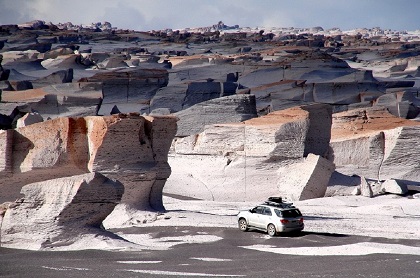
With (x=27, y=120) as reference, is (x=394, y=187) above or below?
below

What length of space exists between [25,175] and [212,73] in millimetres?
41441

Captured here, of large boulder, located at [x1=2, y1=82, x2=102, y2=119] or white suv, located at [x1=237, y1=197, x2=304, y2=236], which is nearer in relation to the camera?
white suv, located at [x1=237, y1=197, x2=304, y2=236]

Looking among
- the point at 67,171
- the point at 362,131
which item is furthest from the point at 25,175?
the point at 362,131

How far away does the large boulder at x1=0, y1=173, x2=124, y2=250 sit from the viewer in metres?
15.4

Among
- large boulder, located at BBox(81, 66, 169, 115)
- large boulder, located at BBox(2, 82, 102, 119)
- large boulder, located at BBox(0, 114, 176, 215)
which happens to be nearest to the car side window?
large boulder, located at BBox(0, 114, 176, 215)

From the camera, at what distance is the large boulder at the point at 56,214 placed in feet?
50.4

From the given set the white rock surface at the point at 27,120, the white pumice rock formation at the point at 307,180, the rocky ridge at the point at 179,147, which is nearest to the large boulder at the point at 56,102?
the rocky ridge at the point at 179,147

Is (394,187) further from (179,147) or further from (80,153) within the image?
(80,153)

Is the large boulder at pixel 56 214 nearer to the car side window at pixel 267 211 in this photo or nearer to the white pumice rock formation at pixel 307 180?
the car side window at pixel 267 211

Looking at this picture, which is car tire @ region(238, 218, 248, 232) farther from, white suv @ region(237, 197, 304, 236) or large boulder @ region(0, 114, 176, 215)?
large boulder @ region(0, 114, 176, 215)

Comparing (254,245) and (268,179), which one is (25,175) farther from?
(268,179)

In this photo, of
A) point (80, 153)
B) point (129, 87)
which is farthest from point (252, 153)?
point (129, 87)

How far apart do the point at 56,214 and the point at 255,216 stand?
489 cm

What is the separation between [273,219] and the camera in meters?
17.9
